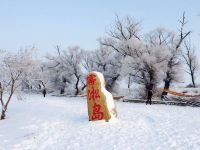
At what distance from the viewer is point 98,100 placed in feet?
68.8

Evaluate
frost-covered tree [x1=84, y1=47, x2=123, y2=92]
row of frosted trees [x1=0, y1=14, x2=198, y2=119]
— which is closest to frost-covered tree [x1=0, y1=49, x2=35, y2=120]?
row of frosted trees [x1=0, y1=14, x2=198, y2=119]

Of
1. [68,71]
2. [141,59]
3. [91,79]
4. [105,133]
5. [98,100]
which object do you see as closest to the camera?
[105,133]

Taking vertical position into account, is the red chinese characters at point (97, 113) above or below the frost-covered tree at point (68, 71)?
below

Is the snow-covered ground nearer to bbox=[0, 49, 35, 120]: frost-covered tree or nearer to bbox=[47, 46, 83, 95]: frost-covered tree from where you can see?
bbox=[0, 49, 35, 120]: frost-covered tree

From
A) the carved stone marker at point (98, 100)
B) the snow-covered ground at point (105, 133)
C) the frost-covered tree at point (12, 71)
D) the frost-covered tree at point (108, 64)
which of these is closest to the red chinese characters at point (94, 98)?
the carved stone marker at point (98, 100)

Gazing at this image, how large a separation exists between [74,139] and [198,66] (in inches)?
1916

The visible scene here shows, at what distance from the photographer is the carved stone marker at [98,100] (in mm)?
20766

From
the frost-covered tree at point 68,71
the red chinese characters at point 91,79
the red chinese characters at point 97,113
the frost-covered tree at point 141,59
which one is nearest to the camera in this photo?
the red chinese characters at point 97,113

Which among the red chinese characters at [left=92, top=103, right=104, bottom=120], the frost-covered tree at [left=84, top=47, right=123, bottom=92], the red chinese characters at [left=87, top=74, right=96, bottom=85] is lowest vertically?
the red chinese characters at [left=92, top=103, right=104, bottom=120]

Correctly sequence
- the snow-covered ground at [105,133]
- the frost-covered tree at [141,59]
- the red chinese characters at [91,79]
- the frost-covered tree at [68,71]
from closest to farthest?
the snow-covered ground at [105,133] → the red chinese characters at [91,79] → the frost-covered tree at [141,59] → the frost-covered tree at [68,71]

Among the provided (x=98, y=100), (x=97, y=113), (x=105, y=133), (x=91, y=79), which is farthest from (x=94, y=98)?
(x=105, y=133)

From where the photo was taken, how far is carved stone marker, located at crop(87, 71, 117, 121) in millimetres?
20766

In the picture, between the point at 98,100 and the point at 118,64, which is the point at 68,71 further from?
the point at 98,100

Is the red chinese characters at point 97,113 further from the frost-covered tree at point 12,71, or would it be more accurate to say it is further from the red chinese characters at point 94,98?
the frost-covered tree at point 12,71
